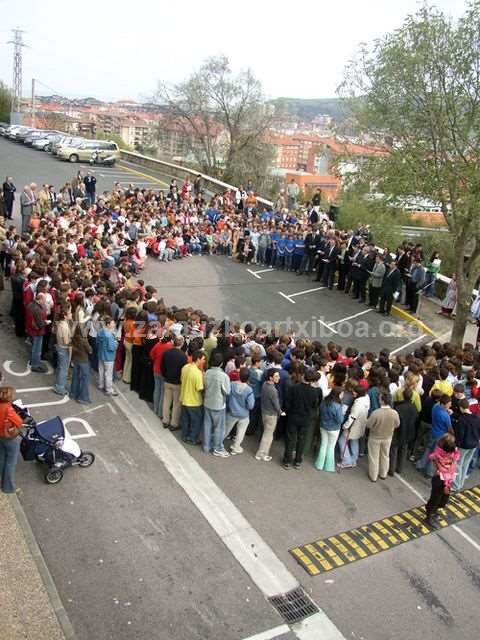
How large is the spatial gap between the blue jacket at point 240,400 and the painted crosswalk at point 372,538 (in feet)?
7.66

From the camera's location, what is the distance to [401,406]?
9.45m

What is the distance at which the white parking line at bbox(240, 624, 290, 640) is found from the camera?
631 centimetres

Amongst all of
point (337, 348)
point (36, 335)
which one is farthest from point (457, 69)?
point (36, 335)

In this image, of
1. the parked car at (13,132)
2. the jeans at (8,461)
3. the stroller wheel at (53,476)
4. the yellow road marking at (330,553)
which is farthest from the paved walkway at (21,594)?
the parked car at (13,132)

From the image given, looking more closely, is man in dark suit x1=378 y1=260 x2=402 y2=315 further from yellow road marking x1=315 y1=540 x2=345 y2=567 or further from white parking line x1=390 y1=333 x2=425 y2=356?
yellow road marking x1=315 y1=540 x2=345 y2=567

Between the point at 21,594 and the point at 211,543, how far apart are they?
2.33 m

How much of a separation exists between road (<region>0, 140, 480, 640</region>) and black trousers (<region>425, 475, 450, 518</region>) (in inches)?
14.2

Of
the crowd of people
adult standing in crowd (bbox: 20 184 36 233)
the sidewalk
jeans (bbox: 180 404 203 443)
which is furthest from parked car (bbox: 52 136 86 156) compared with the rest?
the sidewalk

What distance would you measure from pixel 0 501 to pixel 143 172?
106ft

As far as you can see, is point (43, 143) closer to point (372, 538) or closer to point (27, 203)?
point (27, 203)

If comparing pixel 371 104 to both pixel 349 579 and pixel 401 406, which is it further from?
pixel 349 579

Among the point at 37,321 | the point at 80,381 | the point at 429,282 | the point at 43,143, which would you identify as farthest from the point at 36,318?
the point at 43,143

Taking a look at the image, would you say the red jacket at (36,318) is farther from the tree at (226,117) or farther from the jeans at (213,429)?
the tree at (226,117)

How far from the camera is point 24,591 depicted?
6.31 meters
